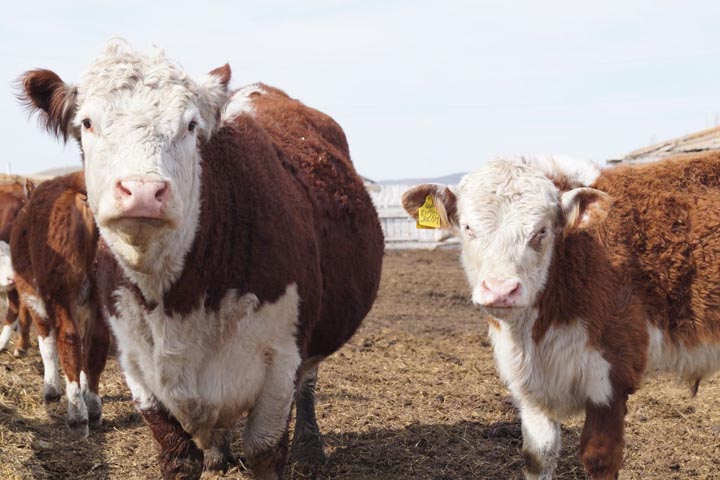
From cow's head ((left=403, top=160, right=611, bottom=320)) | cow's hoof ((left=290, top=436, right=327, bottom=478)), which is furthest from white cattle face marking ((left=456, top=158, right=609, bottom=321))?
cow's hoof ((left=290, top=436, right=327, bottom=478))

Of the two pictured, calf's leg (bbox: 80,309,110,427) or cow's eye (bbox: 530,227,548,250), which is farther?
calf's leg (bbox: 80,309,110,427)

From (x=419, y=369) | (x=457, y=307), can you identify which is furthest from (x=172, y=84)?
(x=457, y=307)

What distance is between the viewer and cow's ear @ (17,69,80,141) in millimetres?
3695

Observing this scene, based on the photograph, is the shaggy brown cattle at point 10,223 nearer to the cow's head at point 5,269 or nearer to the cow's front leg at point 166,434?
the cow's head at point 5,269

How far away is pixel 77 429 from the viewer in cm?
607

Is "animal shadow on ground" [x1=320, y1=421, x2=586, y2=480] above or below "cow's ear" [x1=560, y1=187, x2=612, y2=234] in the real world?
below

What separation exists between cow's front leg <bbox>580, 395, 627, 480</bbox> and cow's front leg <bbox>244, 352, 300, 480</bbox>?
1501 mm

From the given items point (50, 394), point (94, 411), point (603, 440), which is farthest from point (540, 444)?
point (50, 394)

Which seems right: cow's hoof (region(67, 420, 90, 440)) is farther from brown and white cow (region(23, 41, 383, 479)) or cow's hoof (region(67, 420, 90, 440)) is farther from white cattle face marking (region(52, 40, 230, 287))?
white cattle face marking (region(52, 40, 230, 287))

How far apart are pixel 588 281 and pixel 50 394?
453cm

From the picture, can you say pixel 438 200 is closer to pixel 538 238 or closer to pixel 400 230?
pixel 538 238

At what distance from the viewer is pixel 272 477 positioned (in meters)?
4.13

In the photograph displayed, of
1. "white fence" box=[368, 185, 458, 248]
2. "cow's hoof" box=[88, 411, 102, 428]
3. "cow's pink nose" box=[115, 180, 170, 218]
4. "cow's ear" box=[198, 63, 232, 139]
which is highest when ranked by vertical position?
"cow's ear" box=[198, 63, 232, 139]

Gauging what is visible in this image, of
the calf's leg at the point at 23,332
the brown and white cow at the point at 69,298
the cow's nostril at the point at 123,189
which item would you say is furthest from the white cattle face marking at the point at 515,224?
the calf's leg at the point at 23,332
